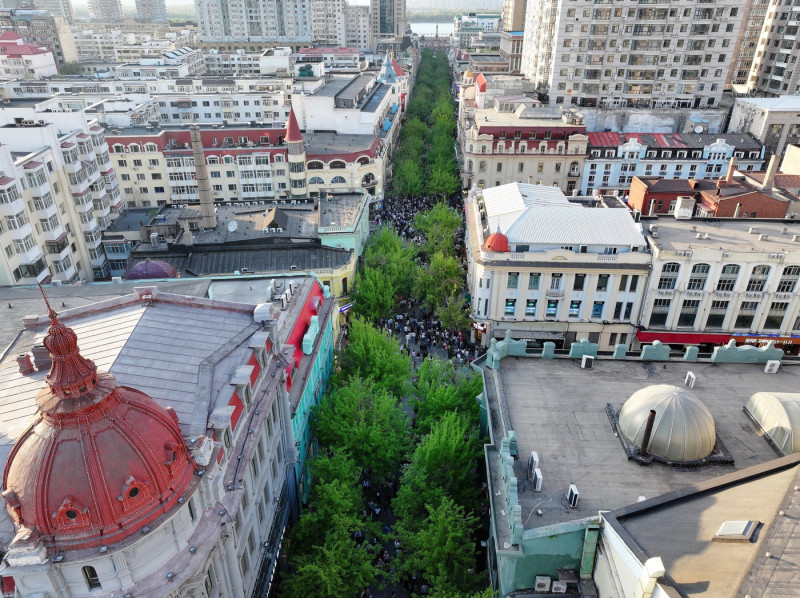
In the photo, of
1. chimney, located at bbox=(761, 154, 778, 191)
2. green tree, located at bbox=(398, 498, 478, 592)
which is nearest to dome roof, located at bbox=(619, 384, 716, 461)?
green tree, located at bbox=(398, 498, 478, 592)

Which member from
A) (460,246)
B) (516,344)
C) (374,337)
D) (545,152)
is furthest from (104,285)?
(545,152)

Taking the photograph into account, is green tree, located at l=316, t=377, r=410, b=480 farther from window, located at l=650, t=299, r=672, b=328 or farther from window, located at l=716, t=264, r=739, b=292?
window, located at l=716, t=264, r=739, b=292

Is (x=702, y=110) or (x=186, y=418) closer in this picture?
(x=186, y=418)

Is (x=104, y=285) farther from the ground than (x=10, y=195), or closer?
closer

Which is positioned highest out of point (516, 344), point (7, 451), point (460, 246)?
point (7, 451)

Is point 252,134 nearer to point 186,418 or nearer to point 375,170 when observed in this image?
point 375,170

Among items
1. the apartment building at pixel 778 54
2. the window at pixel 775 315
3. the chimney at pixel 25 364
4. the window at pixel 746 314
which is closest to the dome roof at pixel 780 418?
the window at pixel 746 314
